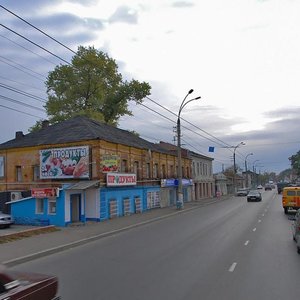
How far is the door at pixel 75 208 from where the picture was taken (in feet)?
94.9

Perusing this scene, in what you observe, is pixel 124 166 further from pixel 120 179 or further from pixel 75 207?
pixel 75 207

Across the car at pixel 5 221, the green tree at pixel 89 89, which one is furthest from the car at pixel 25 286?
the green tree at pixel 89 89

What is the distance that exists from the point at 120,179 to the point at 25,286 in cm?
2743

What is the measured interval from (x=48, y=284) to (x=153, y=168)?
36.4 meters

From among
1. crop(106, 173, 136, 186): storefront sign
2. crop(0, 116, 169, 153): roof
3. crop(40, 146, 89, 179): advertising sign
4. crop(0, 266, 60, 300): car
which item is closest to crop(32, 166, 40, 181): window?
crop(40, 146, 89, 179): advertising sign

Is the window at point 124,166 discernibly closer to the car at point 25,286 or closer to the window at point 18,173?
the window at point 18,173

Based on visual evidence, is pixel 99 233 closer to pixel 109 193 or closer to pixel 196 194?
pixel 109 193

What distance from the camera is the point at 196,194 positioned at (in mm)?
62219

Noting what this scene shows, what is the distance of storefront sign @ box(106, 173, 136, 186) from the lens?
3059 cm

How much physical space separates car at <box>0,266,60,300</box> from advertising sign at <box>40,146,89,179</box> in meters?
24.5

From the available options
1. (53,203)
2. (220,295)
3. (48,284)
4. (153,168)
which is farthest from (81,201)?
(48,284)

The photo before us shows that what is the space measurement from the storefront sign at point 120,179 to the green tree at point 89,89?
16575mm

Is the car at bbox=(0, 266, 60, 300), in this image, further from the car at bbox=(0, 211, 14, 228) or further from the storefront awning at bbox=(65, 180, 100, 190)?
the car at bbox=(0, 211, 14, 228)

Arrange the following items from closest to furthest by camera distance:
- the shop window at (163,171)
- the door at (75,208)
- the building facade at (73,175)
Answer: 1. the building facade at (73,175)
2. the door at (75,208)
3. the shop window at (163,171)
